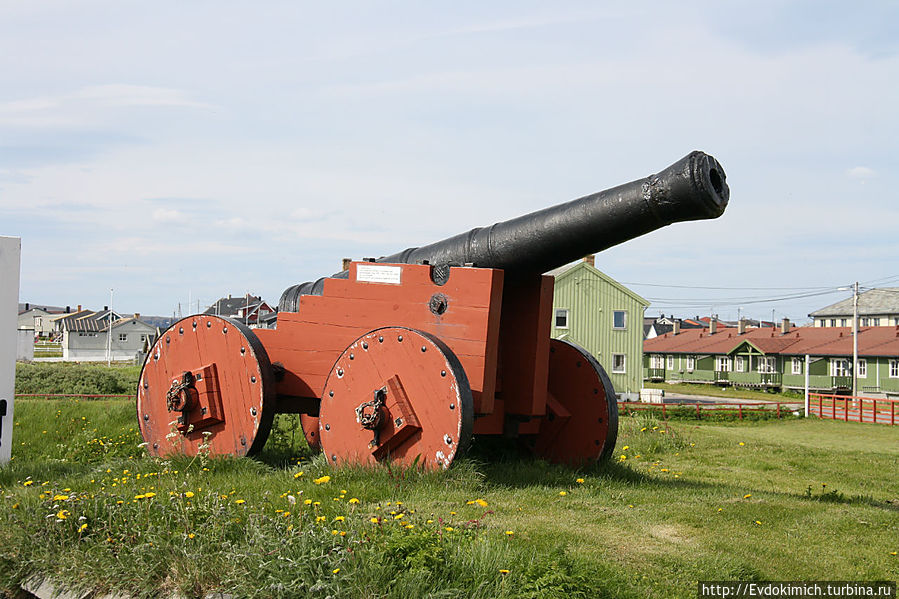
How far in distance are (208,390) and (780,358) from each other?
54.9 m

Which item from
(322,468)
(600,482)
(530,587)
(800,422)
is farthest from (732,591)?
(800,422)

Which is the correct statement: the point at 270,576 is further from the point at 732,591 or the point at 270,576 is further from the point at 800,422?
the point at 800,422

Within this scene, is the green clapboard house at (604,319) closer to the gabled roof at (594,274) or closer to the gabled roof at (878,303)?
the gabled roof at (594,274)

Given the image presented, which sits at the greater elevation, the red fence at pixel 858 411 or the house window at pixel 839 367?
the house window at pixel 839 367

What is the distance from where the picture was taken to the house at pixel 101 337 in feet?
235

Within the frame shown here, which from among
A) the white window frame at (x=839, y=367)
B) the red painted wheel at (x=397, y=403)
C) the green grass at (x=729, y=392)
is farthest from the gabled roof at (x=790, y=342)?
the red painted wheel at (x=397, y=403)

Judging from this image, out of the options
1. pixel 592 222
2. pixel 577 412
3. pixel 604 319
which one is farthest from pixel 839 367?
pixel 592 222

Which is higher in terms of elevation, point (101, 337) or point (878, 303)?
point (878, 303)

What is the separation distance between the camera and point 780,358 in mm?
57656

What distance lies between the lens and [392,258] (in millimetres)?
8930

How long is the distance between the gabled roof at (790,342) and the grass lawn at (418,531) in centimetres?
4358

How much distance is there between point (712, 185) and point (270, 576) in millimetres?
4080

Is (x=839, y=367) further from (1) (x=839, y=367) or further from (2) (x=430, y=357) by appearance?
(2) (x=430, y=357)

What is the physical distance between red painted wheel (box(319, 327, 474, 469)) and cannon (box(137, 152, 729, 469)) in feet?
0.04
